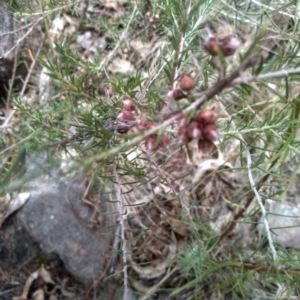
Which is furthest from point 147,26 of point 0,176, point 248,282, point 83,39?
point 248,282

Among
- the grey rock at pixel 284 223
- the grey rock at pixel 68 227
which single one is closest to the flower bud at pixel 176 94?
the grey rock at pixel 68 227

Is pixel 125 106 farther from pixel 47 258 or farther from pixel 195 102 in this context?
pixel 47 258

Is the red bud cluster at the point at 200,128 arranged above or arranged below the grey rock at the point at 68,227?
above

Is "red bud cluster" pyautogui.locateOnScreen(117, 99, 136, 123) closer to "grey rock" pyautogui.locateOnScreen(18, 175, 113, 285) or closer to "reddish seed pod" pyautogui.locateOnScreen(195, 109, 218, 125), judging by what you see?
"reddish seed pod" pyautogui.locateOnScreen(195, 109, 218, 125)

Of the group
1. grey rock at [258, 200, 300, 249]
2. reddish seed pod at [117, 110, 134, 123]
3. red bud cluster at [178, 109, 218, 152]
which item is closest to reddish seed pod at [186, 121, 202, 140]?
red bud cluster at [178, 109, 218, 152]

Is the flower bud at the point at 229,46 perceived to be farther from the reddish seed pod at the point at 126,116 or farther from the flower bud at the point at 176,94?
the reddish seed pod at the point at 126,116

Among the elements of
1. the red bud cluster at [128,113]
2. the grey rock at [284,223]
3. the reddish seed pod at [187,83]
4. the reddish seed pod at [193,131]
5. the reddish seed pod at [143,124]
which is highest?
the reddish seed pod at [187,83]

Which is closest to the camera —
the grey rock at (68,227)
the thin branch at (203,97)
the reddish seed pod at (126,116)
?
the thin branch at (203,97)

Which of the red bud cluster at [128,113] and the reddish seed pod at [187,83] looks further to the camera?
the red bud cluster at [128,113]
